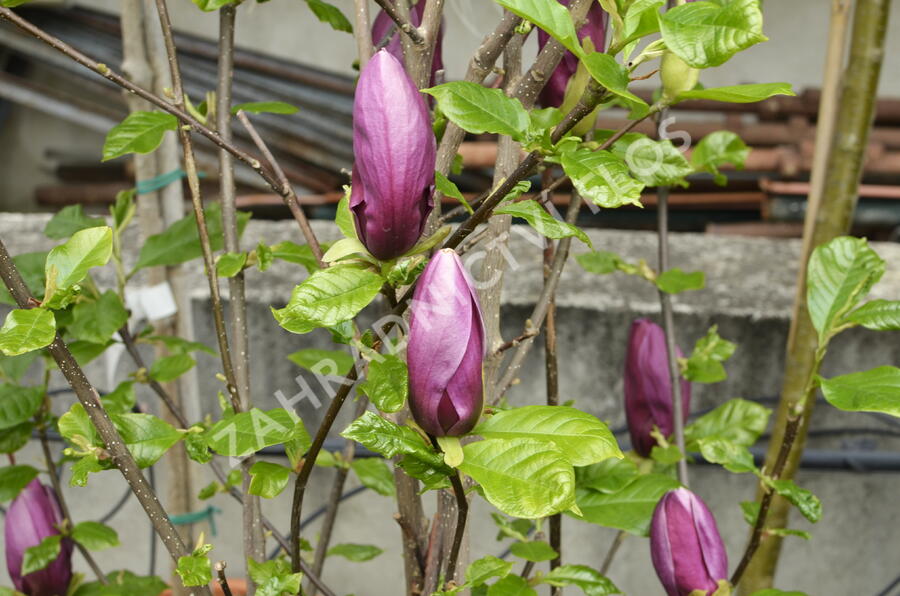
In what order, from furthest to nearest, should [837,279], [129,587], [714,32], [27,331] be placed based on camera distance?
1. [129,587]
2. [837,279]
3. [27,331]
4. [714,32]

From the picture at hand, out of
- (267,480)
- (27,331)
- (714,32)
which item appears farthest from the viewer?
(267,480)

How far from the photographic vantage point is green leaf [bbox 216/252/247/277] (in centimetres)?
71

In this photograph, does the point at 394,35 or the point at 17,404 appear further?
the point at 17,404

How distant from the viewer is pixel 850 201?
3.27 feet

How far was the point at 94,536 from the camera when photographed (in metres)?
0.97

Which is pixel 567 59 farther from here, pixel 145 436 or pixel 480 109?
pixel 145 436

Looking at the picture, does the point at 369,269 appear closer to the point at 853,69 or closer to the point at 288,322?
the point at 288,322

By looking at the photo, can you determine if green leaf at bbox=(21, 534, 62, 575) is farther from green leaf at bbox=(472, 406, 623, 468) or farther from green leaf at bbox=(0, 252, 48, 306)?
green leaf at bbox=(472, 406, 623, 468)

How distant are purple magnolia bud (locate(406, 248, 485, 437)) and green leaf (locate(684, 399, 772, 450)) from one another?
0.44 m

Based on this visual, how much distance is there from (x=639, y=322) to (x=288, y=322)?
0.50m

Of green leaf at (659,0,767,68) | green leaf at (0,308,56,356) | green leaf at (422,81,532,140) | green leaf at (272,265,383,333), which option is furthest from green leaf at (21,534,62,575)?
green leaf at (659,0,767,68)

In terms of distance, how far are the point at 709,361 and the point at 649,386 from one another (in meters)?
0.07

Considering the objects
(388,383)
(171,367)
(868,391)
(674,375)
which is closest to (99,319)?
(171,367)

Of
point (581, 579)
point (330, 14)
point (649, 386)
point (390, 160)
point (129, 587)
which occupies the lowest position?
point (129, 587)
